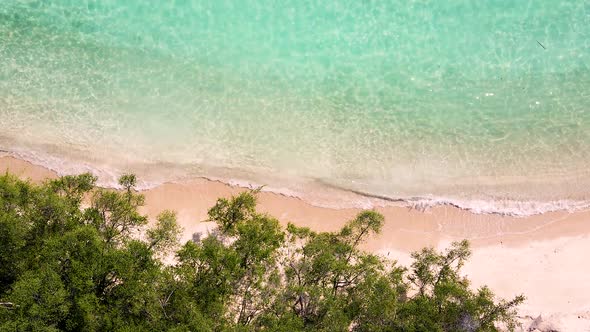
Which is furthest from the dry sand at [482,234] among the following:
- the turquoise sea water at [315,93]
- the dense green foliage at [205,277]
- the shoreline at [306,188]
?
the dense green foliage at [205,277]

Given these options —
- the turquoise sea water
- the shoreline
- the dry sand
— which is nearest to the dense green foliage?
the dry sand

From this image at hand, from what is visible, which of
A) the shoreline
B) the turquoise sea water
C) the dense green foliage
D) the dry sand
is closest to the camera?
the dense green foliage

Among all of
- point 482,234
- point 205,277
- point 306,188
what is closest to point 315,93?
point 306,188

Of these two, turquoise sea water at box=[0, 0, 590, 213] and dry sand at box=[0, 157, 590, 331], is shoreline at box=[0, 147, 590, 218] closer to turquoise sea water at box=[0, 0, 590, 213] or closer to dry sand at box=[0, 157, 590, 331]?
turquoise sea water at box=[0, 0, 590, 213]

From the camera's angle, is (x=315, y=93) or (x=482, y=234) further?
(x=315, y=93)

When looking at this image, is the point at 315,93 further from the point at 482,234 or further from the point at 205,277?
the point at 205,277

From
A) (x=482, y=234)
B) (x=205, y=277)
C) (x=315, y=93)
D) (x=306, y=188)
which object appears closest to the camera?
(x=205, y=277)
